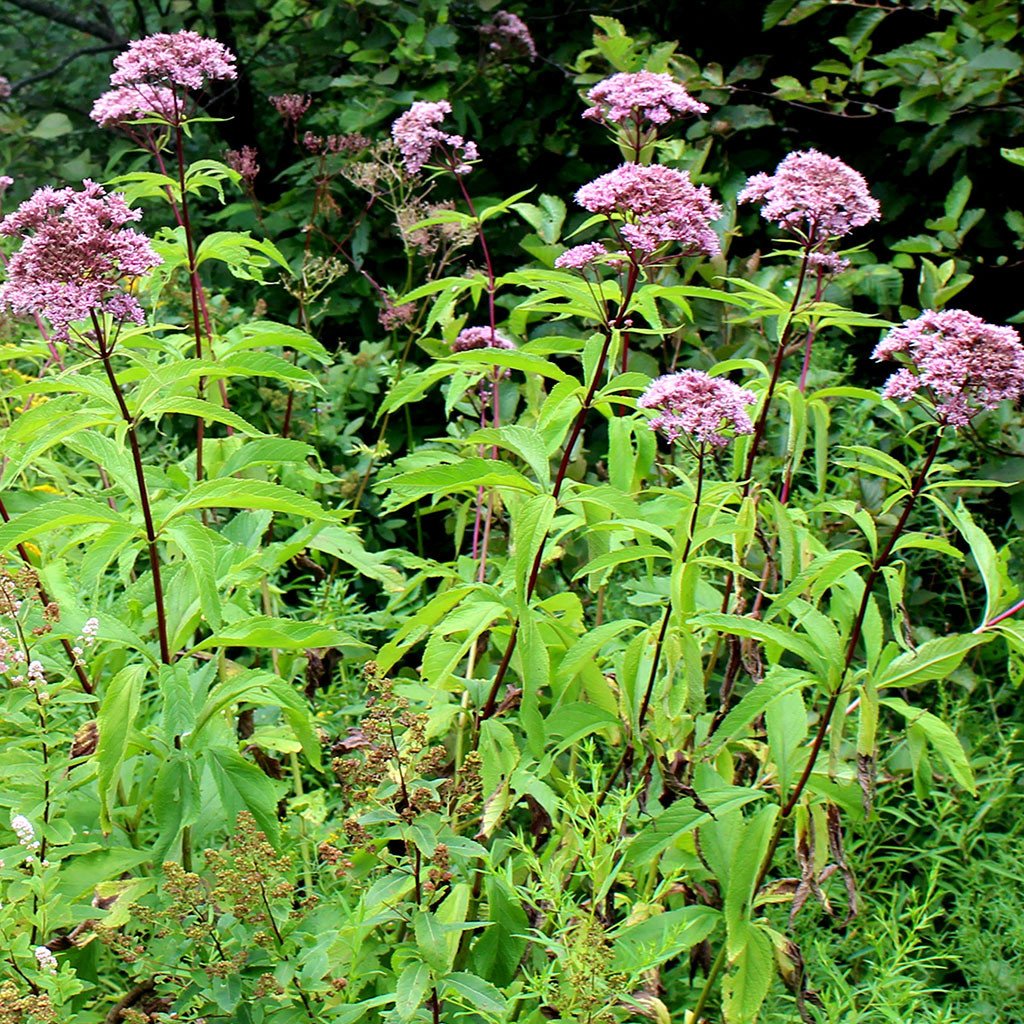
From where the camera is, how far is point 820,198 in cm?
201

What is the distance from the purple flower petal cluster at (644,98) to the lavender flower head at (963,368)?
730 mm

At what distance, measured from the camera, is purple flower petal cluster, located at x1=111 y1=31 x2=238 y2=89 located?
2.36 meters

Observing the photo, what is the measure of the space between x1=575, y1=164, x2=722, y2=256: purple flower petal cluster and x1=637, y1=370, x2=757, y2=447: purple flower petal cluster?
225 millimetres

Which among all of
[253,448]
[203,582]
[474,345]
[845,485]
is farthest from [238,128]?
[203,582]

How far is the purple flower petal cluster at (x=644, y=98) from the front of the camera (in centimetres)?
225

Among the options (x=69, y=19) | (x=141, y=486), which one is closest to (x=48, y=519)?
(x=141, y=486)

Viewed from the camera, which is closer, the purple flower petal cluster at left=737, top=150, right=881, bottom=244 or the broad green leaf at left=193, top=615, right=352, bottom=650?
the broad green leaf at left=193, top=615, right=352, bottom=650

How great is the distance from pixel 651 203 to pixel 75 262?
2.95ft

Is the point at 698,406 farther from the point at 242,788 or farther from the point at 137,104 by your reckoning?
the point at 137,104

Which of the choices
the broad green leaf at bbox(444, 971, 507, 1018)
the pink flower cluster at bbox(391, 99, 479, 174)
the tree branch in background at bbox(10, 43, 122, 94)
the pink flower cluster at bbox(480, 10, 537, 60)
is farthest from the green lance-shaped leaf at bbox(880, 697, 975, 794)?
the tree branch in background at bbox(10, 43, 122, 94)

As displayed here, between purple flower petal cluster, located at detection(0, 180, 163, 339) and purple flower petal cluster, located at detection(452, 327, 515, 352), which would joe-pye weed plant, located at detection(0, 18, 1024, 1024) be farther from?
purple flower petal cluster, located at detection(452, 327, 515, 352)

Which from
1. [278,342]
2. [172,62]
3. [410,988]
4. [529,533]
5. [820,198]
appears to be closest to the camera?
[410,988]

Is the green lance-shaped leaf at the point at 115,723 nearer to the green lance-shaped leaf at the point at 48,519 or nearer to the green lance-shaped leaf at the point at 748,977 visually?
the green lance-shaped leaf at the point at 48,519

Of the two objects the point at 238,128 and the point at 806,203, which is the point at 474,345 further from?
the point at 238,128
